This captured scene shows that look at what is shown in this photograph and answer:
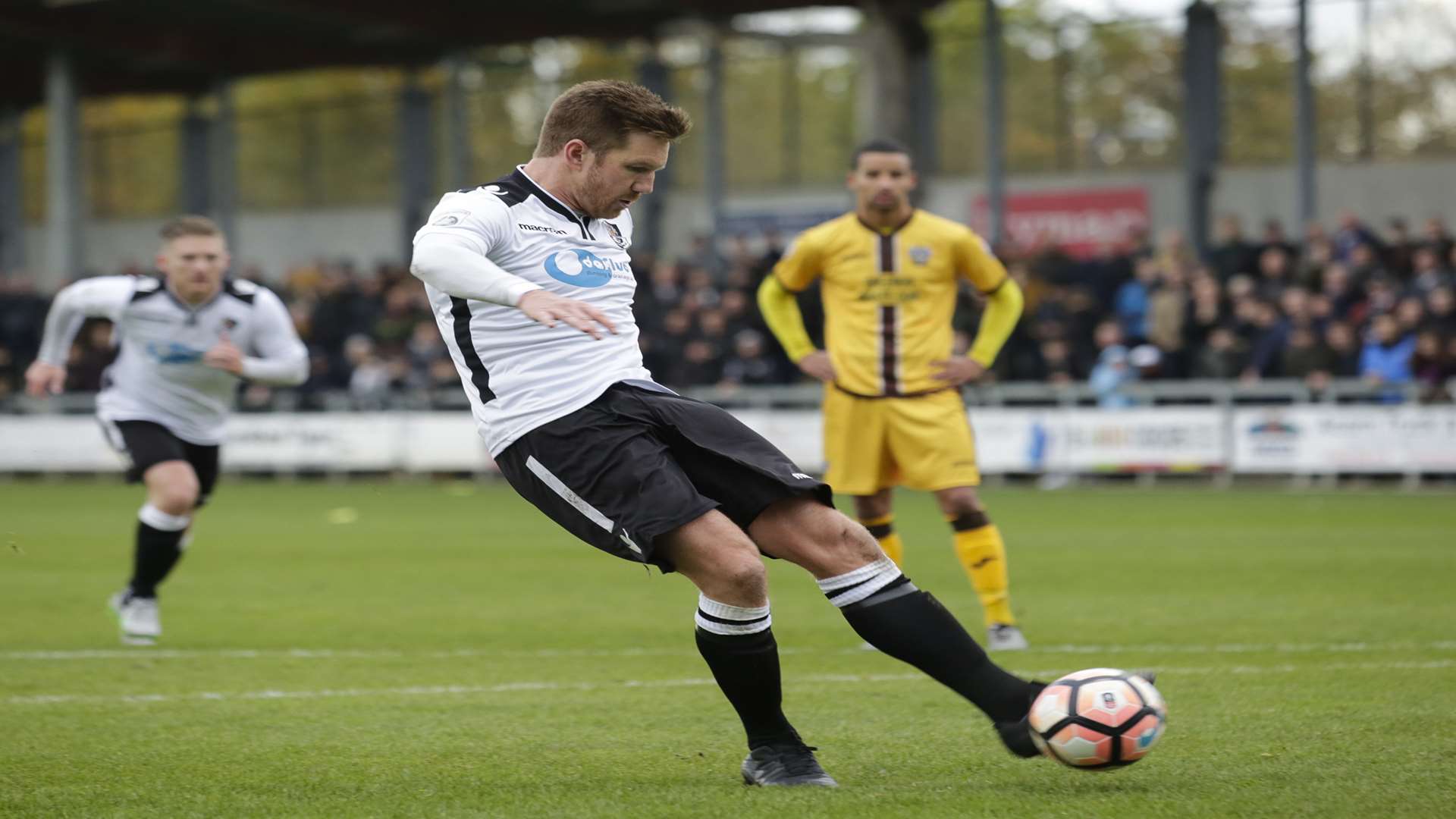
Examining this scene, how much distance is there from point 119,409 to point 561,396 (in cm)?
529

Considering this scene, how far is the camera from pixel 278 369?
31.9 ft

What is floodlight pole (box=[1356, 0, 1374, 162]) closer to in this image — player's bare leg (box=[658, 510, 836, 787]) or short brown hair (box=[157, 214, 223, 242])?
short brown hair (box=[157, 214, 223, 242])

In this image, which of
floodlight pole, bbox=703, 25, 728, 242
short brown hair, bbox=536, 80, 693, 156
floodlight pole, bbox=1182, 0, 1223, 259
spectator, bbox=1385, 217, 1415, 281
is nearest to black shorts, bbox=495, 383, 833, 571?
short brown hair, bbox=536, 80, 693, 156

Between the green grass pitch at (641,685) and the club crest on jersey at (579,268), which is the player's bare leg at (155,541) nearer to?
the green grass pitch at (641,685)

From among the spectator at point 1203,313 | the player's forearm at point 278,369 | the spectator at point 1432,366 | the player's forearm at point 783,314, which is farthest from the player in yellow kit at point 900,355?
the spectator at point 1203,313

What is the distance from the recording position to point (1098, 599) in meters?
10.9

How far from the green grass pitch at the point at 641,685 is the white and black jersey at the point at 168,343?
1175 mm

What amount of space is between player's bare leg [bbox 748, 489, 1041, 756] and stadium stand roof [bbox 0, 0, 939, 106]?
26.4 metres

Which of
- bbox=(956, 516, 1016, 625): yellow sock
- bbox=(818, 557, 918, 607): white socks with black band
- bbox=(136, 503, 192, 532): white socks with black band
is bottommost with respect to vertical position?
bbox=(956, 516, 1016, 625): yellow sock

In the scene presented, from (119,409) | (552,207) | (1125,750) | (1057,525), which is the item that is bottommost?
(1057,525)

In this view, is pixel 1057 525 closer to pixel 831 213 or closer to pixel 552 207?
pixel 552 207

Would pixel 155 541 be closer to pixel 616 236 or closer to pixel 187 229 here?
pixel 187 229

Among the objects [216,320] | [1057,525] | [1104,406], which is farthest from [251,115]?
[216,320]

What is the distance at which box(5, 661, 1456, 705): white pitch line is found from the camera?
7.46 metres
